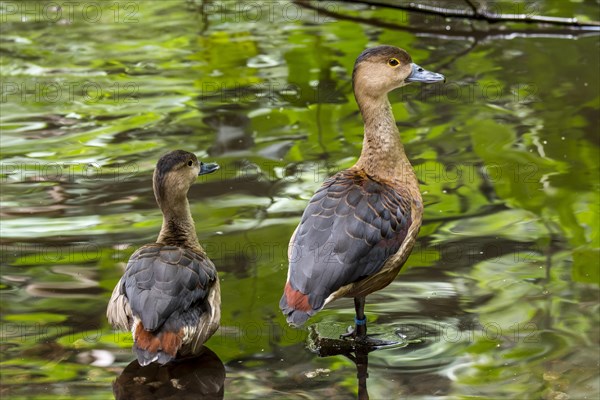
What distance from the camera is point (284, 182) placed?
305 inches

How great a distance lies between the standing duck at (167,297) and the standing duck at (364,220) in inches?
19.0

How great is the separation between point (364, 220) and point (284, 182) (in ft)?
7.59

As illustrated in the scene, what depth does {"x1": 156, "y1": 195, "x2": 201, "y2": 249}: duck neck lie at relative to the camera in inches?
232

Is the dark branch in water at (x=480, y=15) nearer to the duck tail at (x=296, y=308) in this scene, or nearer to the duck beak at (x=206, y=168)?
the duck beak at (x=206, y=168)

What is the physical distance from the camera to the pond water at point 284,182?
5555 millimetres

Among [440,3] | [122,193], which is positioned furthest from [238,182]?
[440,3]

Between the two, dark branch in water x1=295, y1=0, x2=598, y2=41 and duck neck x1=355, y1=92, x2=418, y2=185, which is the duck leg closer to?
duck neck x1=355, y1=92, x2=418, y2=185

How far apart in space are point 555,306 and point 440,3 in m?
6.45

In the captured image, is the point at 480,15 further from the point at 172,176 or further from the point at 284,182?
the point at 172,176

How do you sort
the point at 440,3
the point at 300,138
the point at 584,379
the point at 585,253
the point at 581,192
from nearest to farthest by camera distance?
1. the point at 584,379
2. the point at 585,253
3. the point at 581,192
4. the point at 300,138
5. the point at 440,3

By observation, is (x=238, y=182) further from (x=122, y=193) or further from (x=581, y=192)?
(x=581, y=192)

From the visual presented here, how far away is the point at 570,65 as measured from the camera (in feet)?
31.9

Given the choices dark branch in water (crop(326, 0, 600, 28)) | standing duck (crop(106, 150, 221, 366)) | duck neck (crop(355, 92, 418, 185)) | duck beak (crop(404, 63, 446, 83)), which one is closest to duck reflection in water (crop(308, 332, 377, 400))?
standing duck (crop(106, 150, 221, 366))

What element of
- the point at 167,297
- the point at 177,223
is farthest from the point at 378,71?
the point at 167,297
